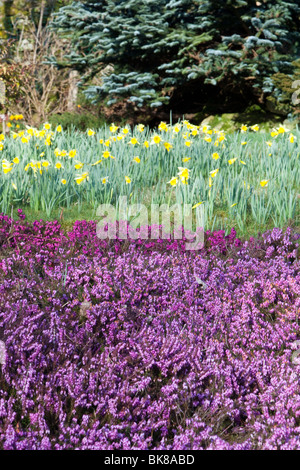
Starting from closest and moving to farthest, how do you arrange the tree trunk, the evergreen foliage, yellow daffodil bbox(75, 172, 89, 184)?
1. yellow daffodil bbox(75, 172, 89, 184)
2. the evergreen foliage
3. the tree trunk

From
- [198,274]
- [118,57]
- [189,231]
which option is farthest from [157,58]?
[198,274]

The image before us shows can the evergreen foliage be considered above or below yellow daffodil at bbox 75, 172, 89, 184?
above

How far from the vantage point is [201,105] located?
36.7 feet

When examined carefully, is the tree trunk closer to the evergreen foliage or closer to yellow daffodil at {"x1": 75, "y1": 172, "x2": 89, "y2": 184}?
the evergreen foliage

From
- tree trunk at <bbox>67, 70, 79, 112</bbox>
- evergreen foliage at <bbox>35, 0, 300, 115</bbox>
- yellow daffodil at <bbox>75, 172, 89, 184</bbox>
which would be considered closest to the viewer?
yellow daffodil at <bbox>75, 172, 89, 184</bbox>

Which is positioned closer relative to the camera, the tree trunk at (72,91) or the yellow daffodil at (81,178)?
the yellow daffodil at (81,178)

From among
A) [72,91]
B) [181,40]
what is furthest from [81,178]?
[72,91]

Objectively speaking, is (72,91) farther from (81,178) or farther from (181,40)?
(81,178)

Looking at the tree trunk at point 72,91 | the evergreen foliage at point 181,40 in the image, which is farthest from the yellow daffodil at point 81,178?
the tree trunk at point 72,91

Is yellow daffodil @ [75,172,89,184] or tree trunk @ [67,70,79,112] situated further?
tree trunk @ [67,70,79,112]

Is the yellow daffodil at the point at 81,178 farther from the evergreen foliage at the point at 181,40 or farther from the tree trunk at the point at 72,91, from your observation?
the tree trunk at the point at 72,91

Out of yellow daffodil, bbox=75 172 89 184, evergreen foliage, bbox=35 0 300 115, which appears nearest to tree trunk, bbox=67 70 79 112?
evergreen foliage, bbox=35 0 300 115

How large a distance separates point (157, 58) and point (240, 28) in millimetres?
1819

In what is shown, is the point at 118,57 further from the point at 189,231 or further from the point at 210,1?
the point at 189,231
